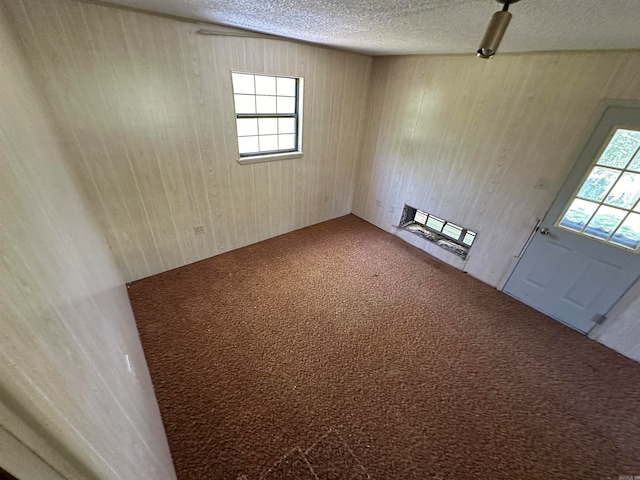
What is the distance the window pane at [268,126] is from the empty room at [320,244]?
2cm

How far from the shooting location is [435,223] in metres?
3.60

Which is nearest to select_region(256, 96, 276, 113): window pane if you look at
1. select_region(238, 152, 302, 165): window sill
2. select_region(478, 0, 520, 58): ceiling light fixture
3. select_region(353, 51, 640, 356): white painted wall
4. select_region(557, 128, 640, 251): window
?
select_region(238, 152, 302, 165): window sill

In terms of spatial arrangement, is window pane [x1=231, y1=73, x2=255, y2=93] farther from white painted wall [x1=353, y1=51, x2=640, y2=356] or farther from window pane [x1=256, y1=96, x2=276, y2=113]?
white painted wall [x1=353, y1=51, x2=640, y2=356]

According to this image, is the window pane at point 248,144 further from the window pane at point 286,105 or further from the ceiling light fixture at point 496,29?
the ceiling light fixture at point 496,29

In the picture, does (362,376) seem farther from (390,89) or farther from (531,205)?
(390,89)

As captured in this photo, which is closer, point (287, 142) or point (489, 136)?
point (489, 136)

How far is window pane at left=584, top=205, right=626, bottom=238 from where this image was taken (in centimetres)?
211

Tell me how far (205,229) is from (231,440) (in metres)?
2.15

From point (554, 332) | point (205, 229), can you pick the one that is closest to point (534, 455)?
point (554, 332)

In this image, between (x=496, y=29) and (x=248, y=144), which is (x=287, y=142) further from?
(x=496, y=29)

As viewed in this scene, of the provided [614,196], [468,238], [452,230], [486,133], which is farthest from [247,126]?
[614,196]

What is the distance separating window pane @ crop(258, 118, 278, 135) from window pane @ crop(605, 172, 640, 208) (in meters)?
3.34

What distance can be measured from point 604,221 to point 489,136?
1266 mm

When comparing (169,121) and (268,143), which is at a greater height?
(169,121)
